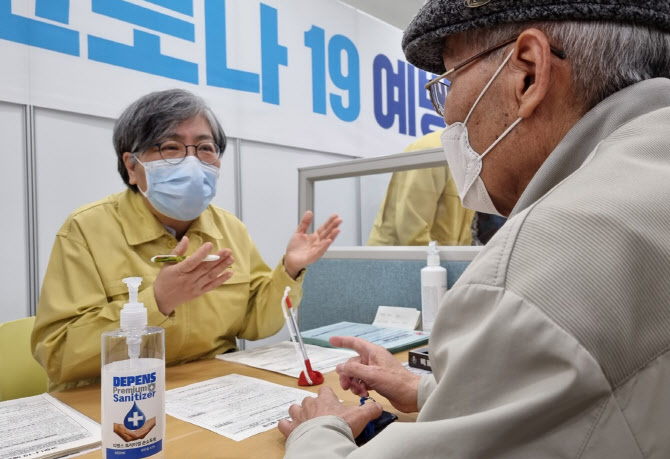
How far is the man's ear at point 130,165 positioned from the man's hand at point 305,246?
456mm

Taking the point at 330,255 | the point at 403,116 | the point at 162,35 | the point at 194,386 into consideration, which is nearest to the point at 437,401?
the point at 194,386

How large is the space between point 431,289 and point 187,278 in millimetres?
646

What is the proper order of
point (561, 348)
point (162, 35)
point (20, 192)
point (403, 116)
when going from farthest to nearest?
1. point (403, 116)
2. point (162, 35)
3. point (20, 192)
4. point (561, 348)

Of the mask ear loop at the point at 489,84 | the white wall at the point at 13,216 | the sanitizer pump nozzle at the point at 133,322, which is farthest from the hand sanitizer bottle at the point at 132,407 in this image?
the white wall at the point at 13,216

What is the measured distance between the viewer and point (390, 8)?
3.54 m

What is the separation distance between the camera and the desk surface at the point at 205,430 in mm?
641

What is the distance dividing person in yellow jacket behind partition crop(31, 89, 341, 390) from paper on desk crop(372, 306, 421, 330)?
0.27m

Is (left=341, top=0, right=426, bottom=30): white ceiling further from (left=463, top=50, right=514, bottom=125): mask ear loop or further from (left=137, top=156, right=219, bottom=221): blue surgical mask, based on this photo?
(left=463, top=50, right=514, bottom=125): mask ear loop

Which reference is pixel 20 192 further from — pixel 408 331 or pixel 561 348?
pixel 561 348

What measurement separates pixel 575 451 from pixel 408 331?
99cm

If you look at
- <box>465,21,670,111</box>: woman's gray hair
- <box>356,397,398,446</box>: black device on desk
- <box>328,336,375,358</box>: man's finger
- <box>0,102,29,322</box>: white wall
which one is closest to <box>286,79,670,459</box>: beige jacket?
<box>465,21,670,111</box>: woman's gray hair

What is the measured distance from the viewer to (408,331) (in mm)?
1319

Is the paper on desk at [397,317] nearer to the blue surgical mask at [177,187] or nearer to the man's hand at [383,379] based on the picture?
the man's hand at [383,379]

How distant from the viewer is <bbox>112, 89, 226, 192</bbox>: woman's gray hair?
1.26 meters
